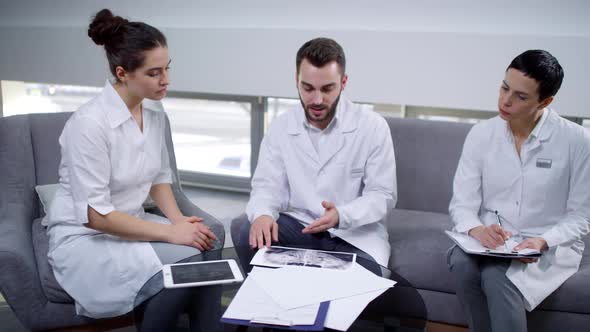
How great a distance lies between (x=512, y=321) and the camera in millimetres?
1725

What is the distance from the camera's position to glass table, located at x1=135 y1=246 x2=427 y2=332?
1.39m

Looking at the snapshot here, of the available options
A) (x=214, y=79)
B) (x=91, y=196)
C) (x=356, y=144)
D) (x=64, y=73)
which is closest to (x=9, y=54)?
(x=64, y=73)

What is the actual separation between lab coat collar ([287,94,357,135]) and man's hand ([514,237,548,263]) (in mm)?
750

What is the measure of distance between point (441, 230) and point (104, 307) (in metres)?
1.40

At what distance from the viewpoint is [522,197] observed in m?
2.03

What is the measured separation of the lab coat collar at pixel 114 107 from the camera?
1.91 metres

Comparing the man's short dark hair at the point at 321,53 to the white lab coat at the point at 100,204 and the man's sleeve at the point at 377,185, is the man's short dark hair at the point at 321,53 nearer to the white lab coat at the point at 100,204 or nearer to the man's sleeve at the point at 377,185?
the man's sleeve at the point at 377,185

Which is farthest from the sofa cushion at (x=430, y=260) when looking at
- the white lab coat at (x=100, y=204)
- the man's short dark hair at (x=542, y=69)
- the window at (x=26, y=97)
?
the window at (x=26, y=97)

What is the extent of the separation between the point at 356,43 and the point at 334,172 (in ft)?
4.32

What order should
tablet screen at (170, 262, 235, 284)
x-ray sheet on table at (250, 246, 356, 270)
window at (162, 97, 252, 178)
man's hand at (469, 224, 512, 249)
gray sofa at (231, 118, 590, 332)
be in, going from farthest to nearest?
window at (162, 97, 252, 178) < gray sofa at (231, 118, 590, 332) < man's hand at (469, 224, 512, 249) < x-ray sheet on table at (250, 246, 356, 270) < tablet screen at (170, 262, 235, 284)

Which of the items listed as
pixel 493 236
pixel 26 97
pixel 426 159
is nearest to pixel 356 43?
pixel 426 159

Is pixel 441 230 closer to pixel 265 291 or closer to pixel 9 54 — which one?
pixel 265 291

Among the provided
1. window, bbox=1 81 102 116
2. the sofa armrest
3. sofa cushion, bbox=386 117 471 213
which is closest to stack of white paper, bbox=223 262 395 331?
the sofa armrest

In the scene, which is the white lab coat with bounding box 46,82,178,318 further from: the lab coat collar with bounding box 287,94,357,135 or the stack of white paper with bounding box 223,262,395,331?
the lab coat collar with bounding box 287,94,357,135
